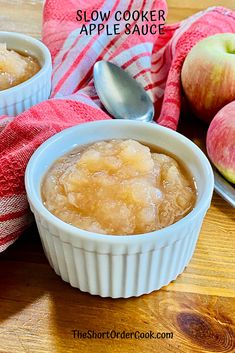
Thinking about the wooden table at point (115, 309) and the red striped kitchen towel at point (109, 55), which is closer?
the wooden table at point (115, 309)

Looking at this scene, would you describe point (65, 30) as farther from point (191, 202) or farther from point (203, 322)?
point (203, 322)

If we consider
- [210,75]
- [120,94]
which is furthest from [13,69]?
[210,75]

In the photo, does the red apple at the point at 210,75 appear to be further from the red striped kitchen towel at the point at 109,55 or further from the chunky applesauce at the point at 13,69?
the chunky applesauce at the point at 13,69

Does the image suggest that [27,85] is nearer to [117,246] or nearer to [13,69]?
[13,69]

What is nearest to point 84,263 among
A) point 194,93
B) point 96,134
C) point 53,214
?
point 53,214

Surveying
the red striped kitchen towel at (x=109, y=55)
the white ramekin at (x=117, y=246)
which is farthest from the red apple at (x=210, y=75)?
the white ramekin at (x=117, y=246)

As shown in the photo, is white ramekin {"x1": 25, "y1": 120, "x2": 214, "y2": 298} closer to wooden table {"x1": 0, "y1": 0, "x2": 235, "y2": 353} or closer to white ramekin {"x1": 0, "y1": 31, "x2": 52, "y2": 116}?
wooden table {"x1": 0, "y1": 0, "x2": 235, "y2": 353}
